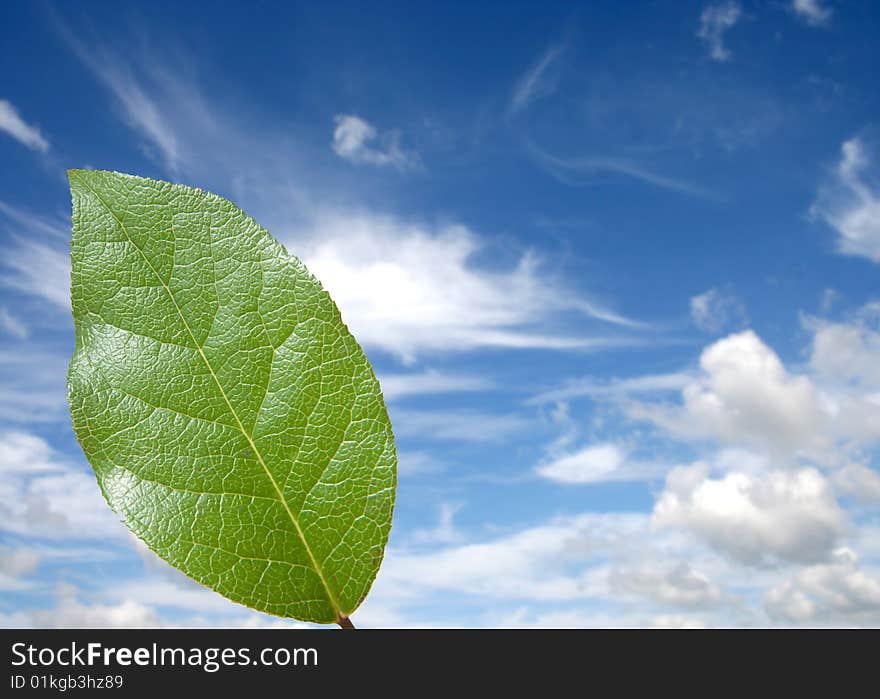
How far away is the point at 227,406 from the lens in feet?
6.16

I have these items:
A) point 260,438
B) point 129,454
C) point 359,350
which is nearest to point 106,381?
point 129,454

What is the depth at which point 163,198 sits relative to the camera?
6.22 feet

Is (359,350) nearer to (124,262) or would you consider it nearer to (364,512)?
(364,512)

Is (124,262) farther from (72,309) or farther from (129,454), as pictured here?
(129,454)

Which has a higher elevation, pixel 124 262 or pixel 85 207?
pixel 85 207

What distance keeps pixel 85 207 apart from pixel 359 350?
0.77 m

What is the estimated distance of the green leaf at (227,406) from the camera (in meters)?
1.85

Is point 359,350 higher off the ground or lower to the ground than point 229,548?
higher

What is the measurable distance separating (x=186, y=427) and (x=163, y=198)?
0.57 m

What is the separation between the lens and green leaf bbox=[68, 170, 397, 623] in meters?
1.85

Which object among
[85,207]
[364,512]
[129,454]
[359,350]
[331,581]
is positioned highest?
[85,207]

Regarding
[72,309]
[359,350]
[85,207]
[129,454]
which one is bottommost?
[129,454]

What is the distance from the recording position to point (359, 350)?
1.85 metres

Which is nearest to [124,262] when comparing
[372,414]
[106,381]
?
[106,381]
